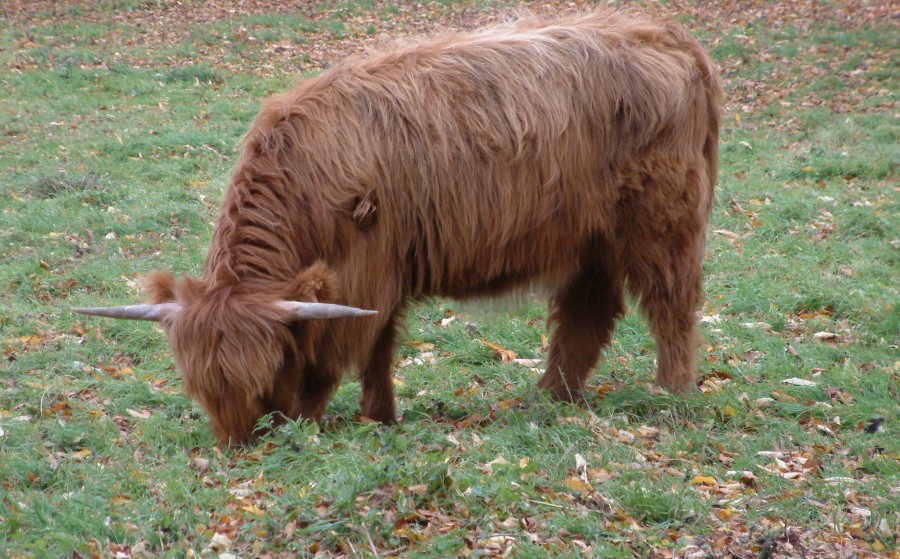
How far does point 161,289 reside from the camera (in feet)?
15.3

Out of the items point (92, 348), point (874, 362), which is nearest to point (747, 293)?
point (874, 362)

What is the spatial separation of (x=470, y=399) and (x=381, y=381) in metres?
0.69

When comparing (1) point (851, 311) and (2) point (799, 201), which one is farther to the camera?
(2) point (799, 201)

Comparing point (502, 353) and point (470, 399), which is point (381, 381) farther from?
point (502, 353)

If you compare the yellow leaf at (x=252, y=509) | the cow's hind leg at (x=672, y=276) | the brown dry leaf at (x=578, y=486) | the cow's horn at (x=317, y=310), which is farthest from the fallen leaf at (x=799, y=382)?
the yellow leaf at (x=252, y=509)

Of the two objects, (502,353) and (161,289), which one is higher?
(161,289)

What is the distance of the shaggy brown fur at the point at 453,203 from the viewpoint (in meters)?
4.56

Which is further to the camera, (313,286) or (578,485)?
(313,286)

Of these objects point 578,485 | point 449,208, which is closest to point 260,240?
point 449,208

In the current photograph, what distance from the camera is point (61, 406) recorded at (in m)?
5.41

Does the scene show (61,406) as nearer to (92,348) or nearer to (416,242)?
(92,348)

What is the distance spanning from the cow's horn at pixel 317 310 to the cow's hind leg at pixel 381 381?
1001mm

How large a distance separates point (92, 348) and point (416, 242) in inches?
105

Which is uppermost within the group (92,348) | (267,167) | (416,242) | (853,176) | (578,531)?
(267,167)
